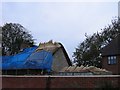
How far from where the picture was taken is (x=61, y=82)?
2427 cm

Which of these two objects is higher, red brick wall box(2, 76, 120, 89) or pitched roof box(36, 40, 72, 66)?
pitched roof box(36, 40, 72, 66)

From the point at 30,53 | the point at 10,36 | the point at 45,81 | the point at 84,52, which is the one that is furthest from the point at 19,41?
the point at 45,81

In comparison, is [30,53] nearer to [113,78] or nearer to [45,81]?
[45,81]

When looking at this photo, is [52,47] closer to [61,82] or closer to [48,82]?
[48,82]

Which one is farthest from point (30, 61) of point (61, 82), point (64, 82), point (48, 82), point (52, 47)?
point (64, 82)

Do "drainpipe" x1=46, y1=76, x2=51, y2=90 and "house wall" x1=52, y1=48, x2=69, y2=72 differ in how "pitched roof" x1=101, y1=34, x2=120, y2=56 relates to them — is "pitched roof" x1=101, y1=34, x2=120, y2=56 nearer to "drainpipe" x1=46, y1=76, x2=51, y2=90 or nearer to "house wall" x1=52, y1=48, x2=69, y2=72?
"house wall" x1=52, y1=48, x2=69, y2=72

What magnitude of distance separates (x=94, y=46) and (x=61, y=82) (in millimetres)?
32248

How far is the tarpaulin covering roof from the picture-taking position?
1581 inches

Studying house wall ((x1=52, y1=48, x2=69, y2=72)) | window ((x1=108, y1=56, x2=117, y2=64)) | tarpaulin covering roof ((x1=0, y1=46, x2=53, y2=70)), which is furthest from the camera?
house wall ((x1=52, y1=48, x2=69, y2=72))

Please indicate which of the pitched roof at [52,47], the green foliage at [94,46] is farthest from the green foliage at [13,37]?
the pitched roof at [52,47]

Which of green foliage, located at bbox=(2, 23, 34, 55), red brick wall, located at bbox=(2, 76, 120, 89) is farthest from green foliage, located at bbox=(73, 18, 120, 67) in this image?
red brick wall, located at bbox=(2, 76, 120, 89)

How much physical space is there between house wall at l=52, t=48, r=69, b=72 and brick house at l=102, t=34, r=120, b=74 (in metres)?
6.04

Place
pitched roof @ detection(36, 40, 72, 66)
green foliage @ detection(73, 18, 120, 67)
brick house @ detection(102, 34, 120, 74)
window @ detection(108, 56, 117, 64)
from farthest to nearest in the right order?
green foliage @ detection(73, 18, 120, 67)
pitched roof @ detection(36, 40, 72, 66)
window @ detection(108, 56, 117, 64)
brick house @ detection(102, 34, 120, 74)

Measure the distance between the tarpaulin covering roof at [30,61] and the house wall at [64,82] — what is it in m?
13.0
